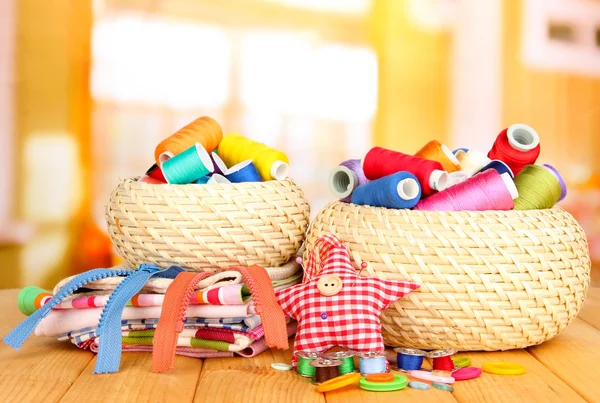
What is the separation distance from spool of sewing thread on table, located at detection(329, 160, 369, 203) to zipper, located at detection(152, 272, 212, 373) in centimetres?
38

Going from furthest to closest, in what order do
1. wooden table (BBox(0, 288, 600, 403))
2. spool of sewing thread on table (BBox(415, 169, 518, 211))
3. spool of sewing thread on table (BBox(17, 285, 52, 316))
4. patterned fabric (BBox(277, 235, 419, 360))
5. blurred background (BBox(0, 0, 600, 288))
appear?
blurred background (BBox(0, 0, 600, 288)), spool of sewing thread on table (BBox(17, 285, 52, 316)), spool of sewing thread on table (BBox(415, 169, 518, 211)), patterned fabric (BBox(277, 235, 419, 360)), wooden table (BBox(0, 288, 600, 403))

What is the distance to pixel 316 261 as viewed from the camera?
1.39 m

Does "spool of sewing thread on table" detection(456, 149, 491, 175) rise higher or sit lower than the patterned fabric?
higher

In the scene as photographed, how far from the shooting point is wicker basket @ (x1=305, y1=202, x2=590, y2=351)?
1289 mm

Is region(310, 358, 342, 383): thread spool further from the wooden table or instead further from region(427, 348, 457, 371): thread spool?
region(427, 348, 457, 371): thread spool

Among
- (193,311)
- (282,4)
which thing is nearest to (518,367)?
(193,311)

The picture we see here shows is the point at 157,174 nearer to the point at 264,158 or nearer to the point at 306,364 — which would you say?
the point at 264,158

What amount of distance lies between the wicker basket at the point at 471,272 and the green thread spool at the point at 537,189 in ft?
0.21

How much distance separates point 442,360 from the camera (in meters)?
1.26

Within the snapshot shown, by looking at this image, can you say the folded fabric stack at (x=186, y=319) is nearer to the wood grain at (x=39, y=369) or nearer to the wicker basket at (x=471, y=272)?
the wood grain at (x=39, y=369)

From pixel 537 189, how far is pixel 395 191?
0.95ft

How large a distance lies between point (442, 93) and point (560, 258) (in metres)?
1.80

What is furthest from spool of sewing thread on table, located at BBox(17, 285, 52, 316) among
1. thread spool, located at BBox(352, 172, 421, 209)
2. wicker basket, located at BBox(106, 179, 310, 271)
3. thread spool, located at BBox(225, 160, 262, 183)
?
thread spool, located at BBox(352, 172, 421, 209)

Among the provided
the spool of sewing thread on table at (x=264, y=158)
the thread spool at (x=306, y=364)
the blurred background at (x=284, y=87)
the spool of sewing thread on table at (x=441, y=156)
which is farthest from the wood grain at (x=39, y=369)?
the blurred background at (x=284, y=87)
